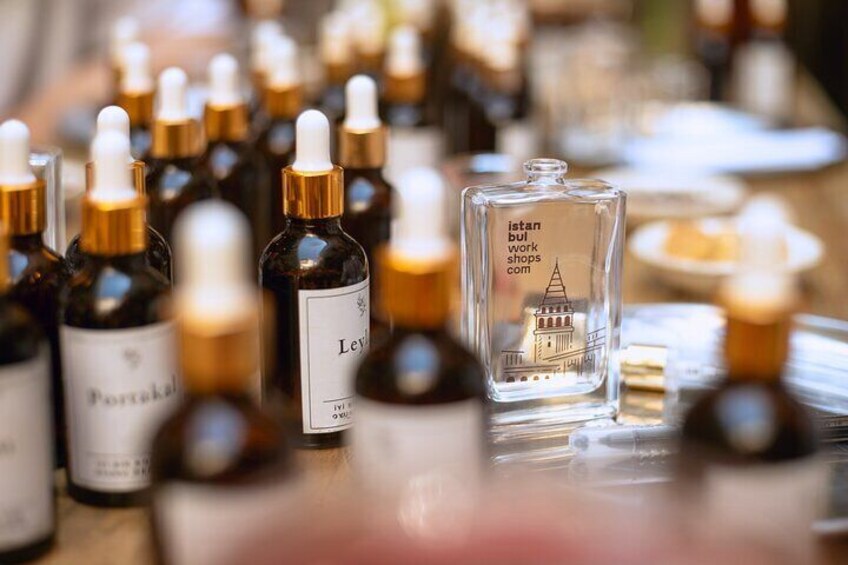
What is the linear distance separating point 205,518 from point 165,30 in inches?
94.6

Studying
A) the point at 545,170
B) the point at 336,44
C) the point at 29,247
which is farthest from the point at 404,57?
the point at 29,247

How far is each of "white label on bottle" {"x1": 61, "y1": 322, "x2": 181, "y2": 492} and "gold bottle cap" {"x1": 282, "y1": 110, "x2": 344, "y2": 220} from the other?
13cm

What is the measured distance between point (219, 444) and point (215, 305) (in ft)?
0.19

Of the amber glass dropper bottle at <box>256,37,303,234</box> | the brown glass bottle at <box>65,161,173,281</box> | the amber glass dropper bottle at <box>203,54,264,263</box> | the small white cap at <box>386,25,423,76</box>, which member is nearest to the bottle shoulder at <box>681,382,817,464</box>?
the brown glass bottle at <box>65,161,173,281</box>

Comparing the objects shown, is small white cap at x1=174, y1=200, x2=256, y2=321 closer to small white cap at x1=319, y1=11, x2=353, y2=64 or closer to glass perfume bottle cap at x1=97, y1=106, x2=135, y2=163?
glass perfume bottle cap at x1=97, y1=106, x2=135, y2=163

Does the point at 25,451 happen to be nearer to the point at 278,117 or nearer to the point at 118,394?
the point at 118,394

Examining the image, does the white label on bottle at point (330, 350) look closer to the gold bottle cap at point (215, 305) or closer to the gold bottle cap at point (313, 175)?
the gold bottle cap at point (313, 175)

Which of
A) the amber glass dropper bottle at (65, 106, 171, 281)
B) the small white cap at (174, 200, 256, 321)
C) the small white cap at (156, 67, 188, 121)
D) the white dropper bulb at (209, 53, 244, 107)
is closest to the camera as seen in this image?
the small white cap at (174, 200, 256, 321)

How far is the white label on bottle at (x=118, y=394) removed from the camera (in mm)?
667

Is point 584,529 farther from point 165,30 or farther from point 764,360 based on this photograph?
point 165,30

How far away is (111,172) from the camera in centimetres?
64

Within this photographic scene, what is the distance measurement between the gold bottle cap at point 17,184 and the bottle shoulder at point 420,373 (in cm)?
24

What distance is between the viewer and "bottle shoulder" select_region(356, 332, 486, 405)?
57cm

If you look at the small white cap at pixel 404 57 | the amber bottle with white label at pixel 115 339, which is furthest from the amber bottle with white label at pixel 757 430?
the small white cap at pixel 404 57
